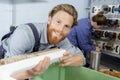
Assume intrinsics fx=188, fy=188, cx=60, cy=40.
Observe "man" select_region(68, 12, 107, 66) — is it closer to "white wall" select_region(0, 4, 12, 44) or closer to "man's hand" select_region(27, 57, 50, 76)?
"white wall" select_region(0, 4, 12, 44)

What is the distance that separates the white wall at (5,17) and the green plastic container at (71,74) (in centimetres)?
144

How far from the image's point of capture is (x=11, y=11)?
2064mm

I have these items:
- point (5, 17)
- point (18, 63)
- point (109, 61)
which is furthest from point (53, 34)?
point (109, 61)

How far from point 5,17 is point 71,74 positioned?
1.47 metres

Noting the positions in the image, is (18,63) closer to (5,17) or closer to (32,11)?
(5,17)

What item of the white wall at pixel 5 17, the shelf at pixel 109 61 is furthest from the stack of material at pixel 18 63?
the shelf at pixel 109 61

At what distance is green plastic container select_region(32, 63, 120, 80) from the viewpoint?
0.67 meters

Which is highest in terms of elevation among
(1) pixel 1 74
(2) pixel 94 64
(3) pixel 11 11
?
(3) pixel 11 11

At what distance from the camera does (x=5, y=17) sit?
2029 millimetres

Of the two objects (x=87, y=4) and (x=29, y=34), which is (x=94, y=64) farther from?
(x=29, y=34)

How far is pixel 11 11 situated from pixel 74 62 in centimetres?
150

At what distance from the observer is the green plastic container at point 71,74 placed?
0.67m

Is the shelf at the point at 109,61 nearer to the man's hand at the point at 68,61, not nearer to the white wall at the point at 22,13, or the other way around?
the white wall at the point at 22,13

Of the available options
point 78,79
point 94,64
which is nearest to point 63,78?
point 78,79
